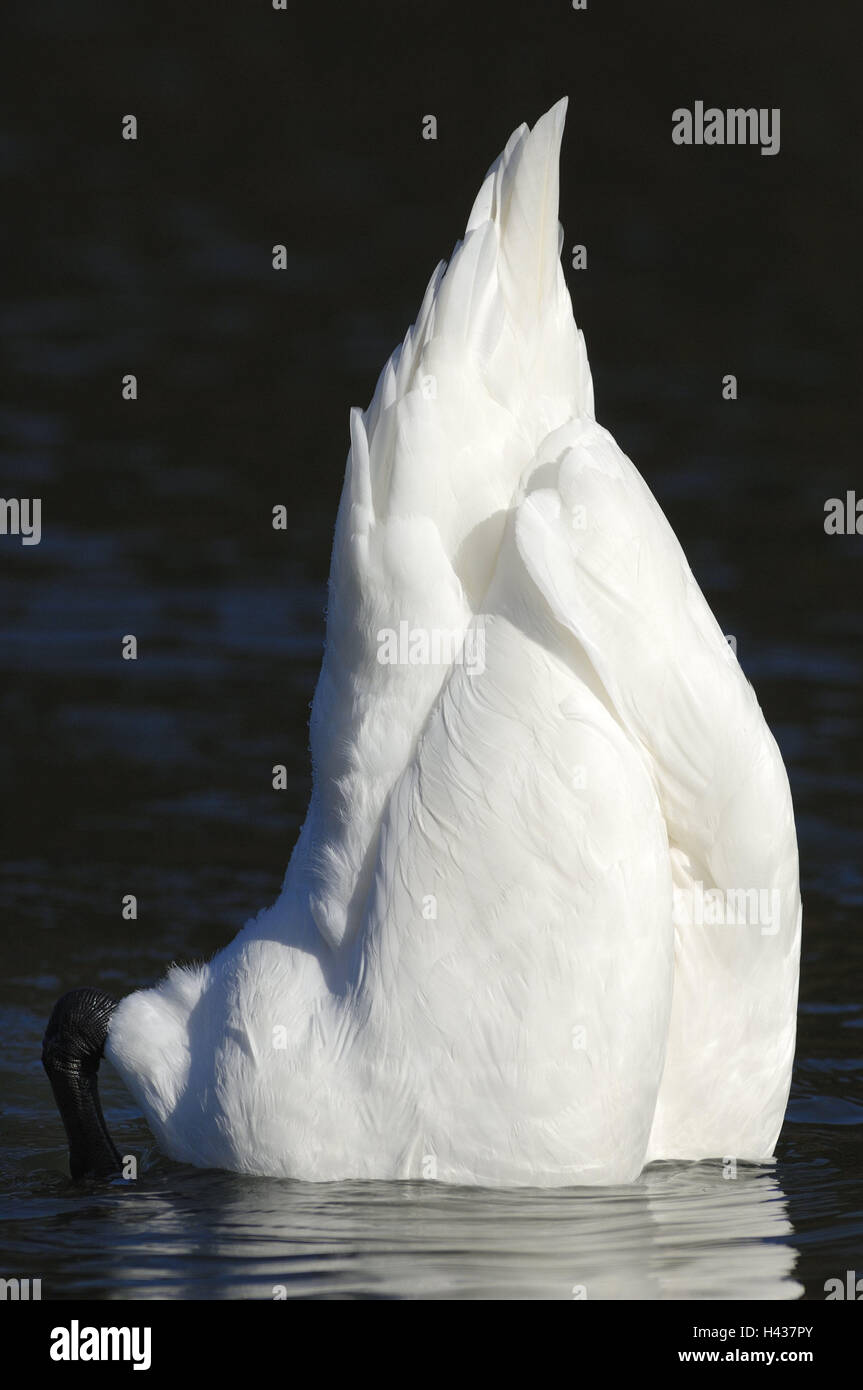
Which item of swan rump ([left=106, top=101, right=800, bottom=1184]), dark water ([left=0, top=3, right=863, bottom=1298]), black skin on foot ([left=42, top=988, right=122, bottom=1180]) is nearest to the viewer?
swan rump ([left=106, top=101, right=800, bottom=1184])

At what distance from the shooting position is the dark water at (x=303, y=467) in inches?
187

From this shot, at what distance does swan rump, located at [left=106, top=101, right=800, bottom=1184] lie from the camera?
4.39 m

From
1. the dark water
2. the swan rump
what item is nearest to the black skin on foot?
the dark water

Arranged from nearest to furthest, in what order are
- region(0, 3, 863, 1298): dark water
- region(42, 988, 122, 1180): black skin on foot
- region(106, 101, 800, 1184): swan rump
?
region(106, 101, 800, 1184): swan rump, region(0, 3, 863, 1298): dark water, region(42, 988, 122, 1180): black skin on foot

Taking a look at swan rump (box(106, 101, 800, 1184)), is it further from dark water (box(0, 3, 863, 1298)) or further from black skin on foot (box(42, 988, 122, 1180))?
black skin on foot (box(42, 988, 122, 1180))

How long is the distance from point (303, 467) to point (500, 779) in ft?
21.7

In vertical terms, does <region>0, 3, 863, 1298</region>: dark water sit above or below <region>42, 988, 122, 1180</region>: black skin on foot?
above

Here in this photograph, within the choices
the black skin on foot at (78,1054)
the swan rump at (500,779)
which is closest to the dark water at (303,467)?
the black skin on foot at (78,1054)

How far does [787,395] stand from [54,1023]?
727 centimetres

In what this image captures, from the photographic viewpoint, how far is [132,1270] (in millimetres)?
4566

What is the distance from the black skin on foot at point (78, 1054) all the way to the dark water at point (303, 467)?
0.14 metres

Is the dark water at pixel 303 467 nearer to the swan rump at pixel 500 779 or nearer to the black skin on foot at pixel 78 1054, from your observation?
the black skin on foot at pixel 78 1054

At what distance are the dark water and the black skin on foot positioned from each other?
14cm

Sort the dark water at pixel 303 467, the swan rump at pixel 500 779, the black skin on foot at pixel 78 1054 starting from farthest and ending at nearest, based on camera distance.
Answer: the black skin on foot at pixel 78 1054 → the dark water at pixel 303 467 → the swan rump at pixel 500 779
